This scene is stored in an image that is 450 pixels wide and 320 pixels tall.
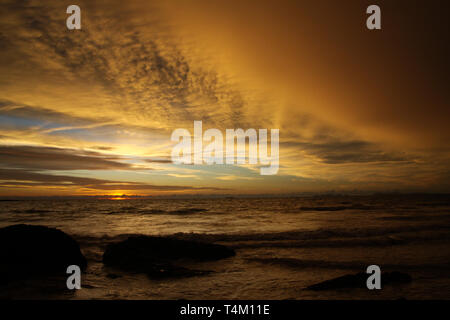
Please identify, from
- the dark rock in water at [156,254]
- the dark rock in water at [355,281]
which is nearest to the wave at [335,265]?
the dark rock in water at [355,281]

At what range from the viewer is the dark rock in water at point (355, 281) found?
7.15 metres

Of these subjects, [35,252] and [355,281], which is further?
[35,252]

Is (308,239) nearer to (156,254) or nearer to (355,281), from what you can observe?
(355,281)

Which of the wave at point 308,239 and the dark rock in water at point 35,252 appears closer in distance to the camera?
the dark rock in water at point 35,252

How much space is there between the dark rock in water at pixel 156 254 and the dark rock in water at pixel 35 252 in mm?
1218

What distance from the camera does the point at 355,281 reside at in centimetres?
735

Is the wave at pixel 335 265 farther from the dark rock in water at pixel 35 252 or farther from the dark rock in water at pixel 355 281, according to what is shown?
the dark rock in water at pixel 35 252

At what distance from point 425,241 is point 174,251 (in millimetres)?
13015

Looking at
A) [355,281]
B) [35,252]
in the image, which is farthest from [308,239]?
[35,252]

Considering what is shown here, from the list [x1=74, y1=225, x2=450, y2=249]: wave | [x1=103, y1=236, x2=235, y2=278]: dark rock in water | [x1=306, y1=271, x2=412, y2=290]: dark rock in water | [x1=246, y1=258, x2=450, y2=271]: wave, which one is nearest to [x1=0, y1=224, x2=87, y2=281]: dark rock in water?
[x1=103, y1=236, x2=235, y2=278]: dark rock in water

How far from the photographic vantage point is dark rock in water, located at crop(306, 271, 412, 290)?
281 inches

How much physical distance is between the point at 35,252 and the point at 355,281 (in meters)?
9.52
